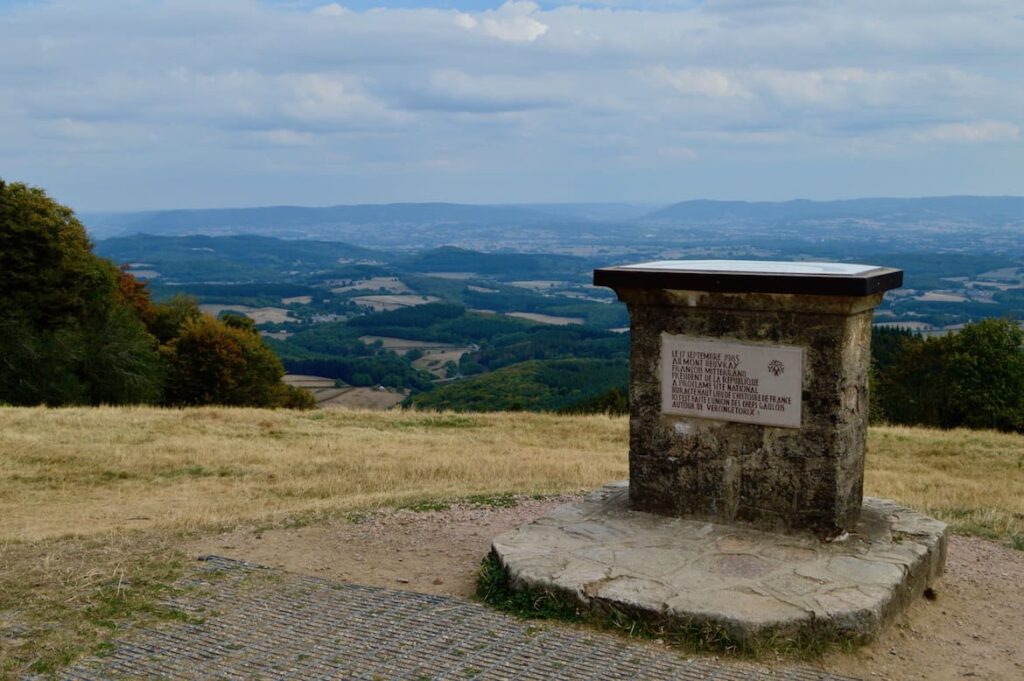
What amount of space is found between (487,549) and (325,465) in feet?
24.5

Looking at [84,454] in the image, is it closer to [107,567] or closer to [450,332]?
[107,567]

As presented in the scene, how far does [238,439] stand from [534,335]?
88628mm

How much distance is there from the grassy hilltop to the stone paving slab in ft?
1.34

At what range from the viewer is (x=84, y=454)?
1587cm

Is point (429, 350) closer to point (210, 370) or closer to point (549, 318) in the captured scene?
point (549, 318)

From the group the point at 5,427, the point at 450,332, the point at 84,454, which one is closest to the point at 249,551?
the point at 84,454

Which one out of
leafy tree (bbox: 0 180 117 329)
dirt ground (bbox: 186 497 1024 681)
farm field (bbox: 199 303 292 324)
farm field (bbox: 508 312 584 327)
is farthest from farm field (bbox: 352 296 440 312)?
dirt ground (bbox: 186 497 1024 681)

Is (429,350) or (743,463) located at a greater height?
(743,463)

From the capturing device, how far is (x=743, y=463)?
8.20 meters

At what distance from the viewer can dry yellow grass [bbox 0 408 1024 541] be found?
38.1 feet

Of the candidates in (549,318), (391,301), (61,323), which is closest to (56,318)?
(61,323)

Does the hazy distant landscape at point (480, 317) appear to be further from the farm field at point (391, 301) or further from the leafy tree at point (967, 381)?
the leafy tree at point (967, 381)

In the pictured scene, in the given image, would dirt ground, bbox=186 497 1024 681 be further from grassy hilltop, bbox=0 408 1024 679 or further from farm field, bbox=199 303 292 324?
farm field, bbox=199 303 292 324

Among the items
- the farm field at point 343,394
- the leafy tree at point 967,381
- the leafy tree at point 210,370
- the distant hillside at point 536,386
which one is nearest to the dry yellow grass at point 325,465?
the leafy tree at point 967,381
